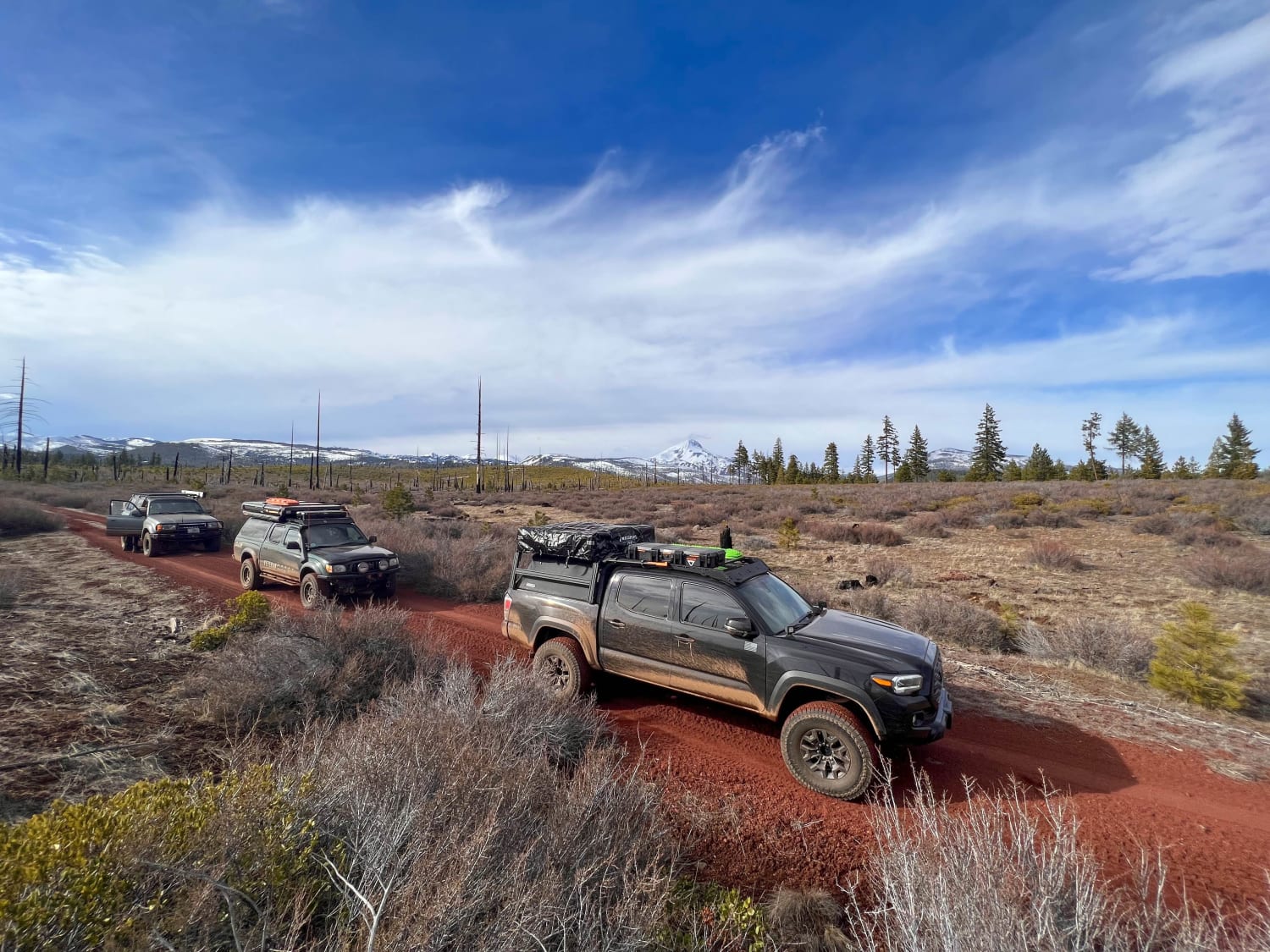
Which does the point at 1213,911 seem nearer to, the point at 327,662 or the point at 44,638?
the point at 327,662

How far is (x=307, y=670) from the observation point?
592 centimetres

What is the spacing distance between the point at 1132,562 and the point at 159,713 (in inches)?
852

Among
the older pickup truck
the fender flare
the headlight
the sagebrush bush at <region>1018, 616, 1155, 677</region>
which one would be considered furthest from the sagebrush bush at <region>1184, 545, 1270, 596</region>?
the older pickup truck

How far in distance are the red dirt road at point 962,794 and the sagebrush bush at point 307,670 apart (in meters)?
2.65

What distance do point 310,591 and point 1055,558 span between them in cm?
1870

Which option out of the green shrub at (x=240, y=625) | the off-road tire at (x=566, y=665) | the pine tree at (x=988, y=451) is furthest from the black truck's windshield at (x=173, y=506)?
the pine tree at (x=988, y=451)

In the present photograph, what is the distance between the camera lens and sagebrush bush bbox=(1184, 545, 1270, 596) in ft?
40.0

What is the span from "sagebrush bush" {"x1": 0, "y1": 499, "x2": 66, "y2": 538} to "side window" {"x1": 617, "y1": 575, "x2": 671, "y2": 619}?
79.9 feet

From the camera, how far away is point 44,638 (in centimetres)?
766

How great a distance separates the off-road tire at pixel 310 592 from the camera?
9.95 m

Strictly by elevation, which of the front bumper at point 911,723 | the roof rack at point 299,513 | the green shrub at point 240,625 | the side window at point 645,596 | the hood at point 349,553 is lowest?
the green shrub at point 240,625

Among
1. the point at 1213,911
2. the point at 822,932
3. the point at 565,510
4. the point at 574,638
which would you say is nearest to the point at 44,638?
the point at 574,638

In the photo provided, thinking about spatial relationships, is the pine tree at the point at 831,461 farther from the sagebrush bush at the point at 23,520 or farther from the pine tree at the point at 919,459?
the sagebrush bush at the point at 23,520

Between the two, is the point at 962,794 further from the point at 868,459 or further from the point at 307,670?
the point at 868,459
